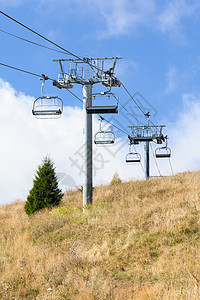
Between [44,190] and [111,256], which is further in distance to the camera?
[44,190]

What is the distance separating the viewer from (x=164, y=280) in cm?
727

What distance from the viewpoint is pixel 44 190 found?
68.3 ft

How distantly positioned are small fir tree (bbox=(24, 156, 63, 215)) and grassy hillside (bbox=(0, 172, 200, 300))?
6229 mm

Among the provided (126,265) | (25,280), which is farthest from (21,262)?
(126,265)

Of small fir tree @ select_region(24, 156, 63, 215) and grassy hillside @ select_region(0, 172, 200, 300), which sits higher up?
small fir tree @ select_region(24, 156, 63, 215)

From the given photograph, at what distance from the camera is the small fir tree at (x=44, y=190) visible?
20.5 meters

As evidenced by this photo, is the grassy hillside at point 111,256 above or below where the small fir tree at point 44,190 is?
below

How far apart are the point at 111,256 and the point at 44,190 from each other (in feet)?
39.6

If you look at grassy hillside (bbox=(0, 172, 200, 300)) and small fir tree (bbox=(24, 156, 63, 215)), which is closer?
grassy hillside (bbox=(0, 172, 200, 300))

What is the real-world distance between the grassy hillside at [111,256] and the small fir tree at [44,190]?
6229 millimetres

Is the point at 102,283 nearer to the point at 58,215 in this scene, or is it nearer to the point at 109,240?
the point at 109,240

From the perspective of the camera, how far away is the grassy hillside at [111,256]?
7230 mm

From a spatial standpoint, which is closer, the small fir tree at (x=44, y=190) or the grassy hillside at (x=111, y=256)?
the grassy hillside at (x=111, y=256)

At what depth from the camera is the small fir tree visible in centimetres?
2052
